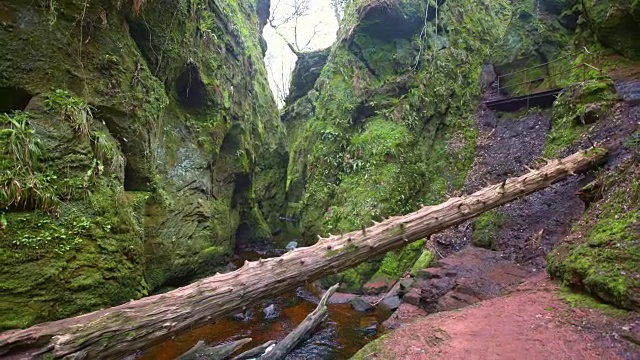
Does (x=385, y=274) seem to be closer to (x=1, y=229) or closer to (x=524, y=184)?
(x=524, y=184)

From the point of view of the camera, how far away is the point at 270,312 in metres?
8.20

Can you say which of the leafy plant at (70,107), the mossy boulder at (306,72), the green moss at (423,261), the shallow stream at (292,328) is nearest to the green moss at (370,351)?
the shallow stream at (292,328)

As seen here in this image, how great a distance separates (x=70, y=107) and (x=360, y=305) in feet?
23.9

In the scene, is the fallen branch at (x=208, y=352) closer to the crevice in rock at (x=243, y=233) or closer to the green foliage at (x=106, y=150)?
the green foliage at (x=106, y=150)

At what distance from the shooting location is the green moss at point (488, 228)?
8594mm

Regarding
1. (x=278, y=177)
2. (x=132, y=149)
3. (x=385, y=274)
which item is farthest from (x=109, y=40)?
(x=278, y=177)

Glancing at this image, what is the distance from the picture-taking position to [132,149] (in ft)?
24.6

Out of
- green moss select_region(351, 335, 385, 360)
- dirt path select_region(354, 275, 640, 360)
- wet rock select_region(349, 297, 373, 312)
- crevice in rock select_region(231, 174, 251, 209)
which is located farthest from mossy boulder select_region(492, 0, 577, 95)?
crevice in rock select_region(231, 174, 251, 209)

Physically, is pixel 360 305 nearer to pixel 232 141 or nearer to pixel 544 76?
pixel 232 141

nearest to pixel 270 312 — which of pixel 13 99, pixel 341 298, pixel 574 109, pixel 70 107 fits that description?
pixel 341 298

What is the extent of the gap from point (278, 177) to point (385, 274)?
10.9 metres

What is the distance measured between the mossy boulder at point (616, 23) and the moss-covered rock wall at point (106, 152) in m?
12.1

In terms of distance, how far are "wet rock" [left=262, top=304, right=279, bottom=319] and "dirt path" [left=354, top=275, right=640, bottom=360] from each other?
12.2 feet

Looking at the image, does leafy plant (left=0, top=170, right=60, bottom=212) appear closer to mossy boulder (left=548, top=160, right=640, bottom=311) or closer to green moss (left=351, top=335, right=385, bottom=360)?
green moss (left=351, top=335, right=385, bottom=360)
